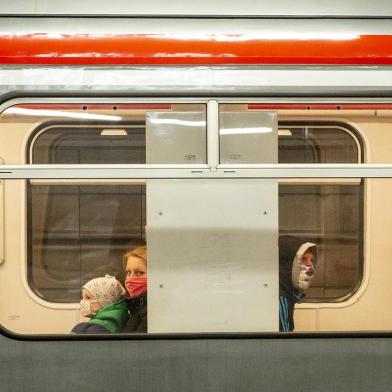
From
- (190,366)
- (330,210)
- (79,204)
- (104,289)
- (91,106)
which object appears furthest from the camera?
(330,210)

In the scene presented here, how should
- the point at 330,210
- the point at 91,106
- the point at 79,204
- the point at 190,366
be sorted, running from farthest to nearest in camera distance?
the point at 330,210 → the point at 79,204 → the point at 91,106 → the point at 190,366

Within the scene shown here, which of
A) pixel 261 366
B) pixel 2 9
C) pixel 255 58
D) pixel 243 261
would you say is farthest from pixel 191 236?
pixel 2 9

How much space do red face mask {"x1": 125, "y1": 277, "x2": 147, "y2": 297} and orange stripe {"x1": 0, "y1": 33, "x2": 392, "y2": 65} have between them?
1057mm

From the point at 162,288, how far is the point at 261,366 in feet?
1.93

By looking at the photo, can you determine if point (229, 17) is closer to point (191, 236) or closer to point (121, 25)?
point (121, 25)

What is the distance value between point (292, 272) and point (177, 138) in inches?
35.6

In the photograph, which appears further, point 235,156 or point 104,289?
point 104,289

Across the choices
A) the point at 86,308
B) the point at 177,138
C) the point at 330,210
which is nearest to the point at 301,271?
the point at 330,210

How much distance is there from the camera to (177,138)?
309 cm

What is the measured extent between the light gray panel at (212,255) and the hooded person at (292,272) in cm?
12

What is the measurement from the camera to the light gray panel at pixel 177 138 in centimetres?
306

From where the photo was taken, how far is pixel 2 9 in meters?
3.04

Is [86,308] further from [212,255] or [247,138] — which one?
[247,138]

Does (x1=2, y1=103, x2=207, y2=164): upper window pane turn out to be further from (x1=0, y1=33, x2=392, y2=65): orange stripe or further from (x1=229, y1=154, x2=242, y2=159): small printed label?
(x1=0, y1=33, x2=392, y2=65): orange stripe
